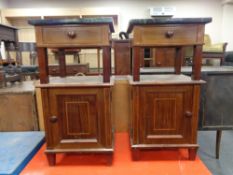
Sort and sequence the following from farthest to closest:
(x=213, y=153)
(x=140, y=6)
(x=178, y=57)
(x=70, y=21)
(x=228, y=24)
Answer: (x=140, y=6) < (x=228, y=24) < (x=213, y=153) < (x=178, y=57) < (x=70, y=21)

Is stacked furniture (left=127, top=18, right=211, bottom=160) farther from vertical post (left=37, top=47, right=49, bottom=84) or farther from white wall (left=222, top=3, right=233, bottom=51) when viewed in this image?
white wall (left=222, top=3, right=233, bottom=51)

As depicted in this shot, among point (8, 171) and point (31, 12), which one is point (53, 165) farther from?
point (31, 12)

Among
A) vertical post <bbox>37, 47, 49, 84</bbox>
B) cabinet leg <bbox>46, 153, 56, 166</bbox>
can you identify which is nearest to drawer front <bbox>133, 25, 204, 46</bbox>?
vertical post <bbox>37, 47, 49, 84</bbox>

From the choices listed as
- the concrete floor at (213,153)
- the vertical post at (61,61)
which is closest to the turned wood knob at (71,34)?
the vertical post at (61,61)

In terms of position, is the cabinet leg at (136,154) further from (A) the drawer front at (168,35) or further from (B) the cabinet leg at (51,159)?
(A) the drawer front at (168,35)

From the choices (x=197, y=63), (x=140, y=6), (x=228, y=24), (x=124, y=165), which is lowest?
(x=124, y=165)

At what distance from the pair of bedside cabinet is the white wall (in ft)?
14.5

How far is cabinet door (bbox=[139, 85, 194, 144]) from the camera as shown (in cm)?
93

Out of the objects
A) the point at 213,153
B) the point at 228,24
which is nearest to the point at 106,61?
→ the point at 213,153

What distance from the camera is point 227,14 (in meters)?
4.36

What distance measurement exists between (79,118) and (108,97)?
195mm

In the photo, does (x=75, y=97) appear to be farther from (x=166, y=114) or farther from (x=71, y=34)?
(x=166, y=114)

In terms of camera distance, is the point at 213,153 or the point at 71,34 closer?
the point at 71,34

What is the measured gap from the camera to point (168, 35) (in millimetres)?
881
